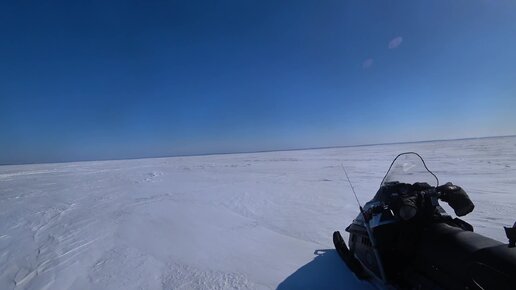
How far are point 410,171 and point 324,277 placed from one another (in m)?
1.80

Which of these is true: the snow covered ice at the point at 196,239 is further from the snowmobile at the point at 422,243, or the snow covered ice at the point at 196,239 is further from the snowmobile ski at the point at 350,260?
the snowmobile at the point at 422,243

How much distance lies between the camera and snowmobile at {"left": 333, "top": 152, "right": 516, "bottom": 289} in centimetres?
185

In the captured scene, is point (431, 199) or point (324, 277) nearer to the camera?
point (431, 199)

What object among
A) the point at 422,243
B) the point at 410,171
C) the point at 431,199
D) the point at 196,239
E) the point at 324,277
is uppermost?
the point at 410,171

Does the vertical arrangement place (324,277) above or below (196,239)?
below

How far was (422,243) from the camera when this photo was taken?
8.10 ft

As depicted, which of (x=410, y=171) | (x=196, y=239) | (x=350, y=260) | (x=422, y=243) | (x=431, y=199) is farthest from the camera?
(x=196, y=239)

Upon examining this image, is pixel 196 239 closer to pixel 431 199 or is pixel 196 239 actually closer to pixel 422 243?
pixel 422 243

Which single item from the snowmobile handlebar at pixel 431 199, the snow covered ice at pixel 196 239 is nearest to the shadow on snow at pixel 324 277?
the snow covered ice at pixel 196 239

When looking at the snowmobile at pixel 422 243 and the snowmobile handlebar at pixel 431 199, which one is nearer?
the snowmobile at pixel 422 243

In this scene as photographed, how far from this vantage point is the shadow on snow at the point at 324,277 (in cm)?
321

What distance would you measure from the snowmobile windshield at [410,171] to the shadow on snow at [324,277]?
52.8 inches

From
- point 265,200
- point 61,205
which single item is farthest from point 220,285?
point 61,205

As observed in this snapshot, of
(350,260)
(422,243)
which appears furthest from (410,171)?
(350,260)
